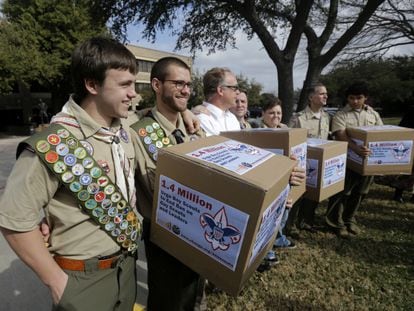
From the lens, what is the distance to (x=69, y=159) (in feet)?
4.27

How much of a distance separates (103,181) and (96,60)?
527 millimetres

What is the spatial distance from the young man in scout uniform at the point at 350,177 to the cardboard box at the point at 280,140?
67.7 inches

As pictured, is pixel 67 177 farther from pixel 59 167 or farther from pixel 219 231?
pixel 219 231

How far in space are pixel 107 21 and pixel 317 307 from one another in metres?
9.83

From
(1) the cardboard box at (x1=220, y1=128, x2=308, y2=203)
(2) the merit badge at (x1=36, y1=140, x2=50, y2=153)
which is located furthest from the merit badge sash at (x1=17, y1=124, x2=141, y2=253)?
(1) the cardboard box at (x1=220, y1=128, x2=308, y2=203)

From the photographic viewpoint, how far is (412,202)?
536 cm

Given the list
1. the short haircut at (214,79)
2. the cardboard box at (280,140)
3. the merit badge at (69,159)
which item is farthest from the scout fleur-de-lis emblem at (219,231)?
the short haircut at (214,79)

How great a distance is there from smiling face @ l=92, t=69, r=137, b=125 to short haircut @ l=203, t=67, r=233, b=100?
4.04 ft

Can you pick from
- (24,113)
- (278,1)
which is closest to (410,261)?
(278,1)

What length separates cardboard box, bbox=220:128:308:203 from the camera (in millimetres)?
2041

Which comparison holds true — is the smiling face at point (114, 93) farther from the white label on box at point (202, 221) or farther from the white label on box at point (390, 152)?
the white label on box at point (390, 152)

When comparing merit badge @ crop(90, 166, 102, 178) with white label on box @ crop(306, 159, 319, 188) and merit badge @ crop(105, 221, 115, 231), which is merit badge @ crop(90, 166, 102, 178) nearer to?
merit badge @ crop(105, 221, 115, 231)

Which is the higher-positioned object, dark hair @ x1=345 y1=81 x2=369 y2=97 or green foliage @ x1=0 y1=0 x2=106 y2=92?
green foliage @ x1=0 y1=0 x2=106 y2=92

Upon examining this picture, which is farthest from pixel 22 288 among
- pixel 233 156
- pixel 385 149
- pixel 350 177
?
pixel 385 149
